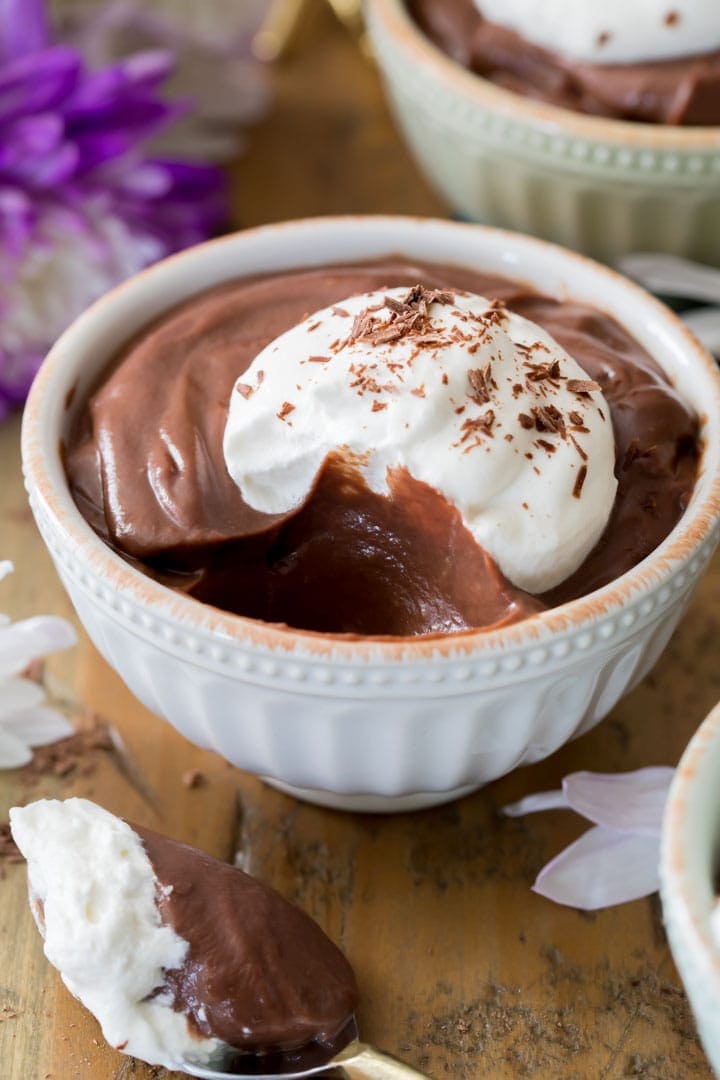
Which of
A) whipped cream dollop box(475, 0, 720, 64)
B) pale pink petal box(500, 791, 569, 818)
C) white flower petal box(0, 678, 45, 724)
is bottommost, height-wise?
white flower petal box(0, 678, 45, 724)

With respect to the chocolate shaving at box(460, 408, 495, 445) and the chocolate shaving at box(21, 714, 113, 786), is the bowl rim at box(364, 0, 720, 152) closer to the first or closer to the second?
the chocolate shaving at box(460, 408, 495, 445)

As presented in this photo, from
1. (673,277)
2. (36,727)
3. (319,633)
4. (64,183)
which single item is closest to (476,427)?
(319,633)

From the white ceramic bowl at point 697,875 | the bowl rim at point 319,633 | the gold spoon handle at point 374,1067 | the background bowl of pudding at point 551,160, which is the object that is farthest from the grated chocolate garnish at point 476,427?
the background bowl of pudding at point 551,160

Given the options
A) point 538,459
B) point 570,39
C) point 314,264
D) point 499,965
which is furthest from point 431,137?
point 499,965

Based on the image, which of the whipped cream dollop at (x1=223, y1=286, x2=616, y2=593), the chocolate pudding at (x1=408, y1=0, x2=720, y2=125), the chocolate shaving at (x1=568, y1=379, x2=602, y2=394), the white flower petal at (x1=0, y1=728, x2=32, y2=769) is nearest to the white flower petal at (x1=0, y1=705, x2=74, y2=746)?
the white flower petal at (x1=0, y1=728, x2=32, y2=769)

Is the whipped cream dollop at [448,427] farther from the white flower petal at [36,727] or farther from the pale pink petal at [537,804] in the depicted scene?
the white flower petal at [36,727]

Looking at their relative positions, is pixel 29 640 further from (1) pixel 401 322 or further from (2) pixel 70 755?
(1) pixel 401 322
